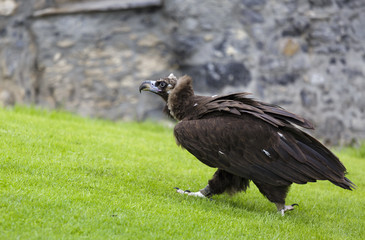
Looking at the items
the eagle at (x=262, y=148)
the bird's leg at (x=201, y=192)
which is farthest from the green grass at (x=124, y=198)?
the eagle at (x=262, y=148)

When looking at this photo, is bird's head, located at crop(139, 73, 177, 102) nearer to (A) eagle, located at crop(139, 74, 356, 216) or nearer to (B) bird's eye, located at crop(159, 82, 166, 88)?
(B) bird's eye, located at crop(159, 82, 166, 88)

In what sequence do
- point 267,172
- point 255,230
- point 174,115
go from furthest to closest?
1. point 174,115
2. point 267,172
3. point 255,230

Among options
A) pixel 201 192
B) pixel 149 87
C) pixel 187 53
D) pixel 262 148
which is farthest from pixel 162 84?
pixel 187 53

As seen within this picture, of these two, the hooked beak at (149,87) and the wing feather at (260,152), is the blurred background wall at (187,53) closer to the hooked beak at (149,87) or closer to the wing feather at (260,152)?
the hooked beak at (149,87)

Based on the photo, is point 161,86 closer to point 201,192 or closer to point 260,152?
point 201,192

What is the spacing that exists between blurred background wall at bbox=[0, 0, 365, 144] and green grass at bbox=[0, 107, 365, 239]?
3013 millimetres

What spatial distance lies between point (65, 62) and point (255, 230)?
7569 millimetres

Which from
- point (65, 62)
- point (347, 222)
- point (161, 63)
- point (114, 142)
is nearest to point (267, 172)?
point (347, 222)

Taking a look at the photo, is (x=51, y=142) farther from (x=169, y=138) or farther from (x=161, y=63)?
(x=161, y=63)

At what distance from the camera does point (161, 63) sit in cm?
1066

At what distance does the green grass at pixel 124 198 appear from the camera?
3.97 m

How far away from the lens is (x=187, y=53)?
34.0 ft

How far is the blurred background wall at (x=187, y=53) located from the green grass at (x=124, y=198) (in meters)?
3.01

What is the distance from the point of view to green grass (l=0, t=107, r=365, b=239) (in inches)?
156
